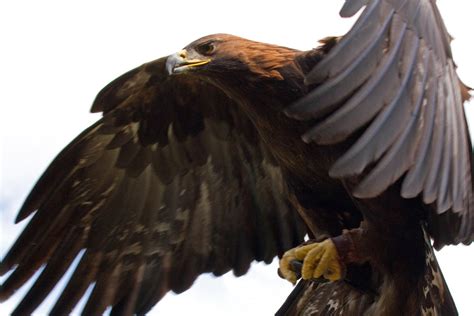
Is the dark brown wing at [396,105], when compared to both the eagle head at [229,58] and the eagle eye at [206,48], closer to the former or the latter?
the eagle head at [229,58]

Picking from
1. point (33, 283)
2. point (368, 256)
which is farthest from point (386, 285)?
point (33, 283)

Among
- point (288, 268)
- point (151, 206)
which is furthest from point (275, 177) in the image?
point (288, 268)

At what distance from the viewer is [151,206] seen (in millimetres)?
10242

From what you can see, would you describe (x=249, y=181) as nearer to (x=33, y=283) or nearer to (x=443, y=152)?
(x=33, y=283)

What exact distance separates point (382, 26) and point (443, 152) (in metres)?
0.71

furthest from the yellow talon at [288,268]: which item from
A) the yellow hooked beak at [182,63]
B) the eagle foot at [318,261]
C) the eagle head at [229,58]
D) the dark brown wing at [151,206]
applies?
the yellow hooked beak at [182,63]

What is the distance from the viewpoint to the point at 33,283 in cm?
998

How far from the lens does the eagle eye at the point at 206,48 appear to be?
29.5 feet

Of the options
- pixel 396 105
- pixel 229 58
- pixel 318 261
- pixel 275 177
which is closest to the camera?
pixel 396 105

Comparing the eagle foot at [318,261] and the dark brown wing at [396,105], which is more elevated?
the dark brown wing at [396,105]

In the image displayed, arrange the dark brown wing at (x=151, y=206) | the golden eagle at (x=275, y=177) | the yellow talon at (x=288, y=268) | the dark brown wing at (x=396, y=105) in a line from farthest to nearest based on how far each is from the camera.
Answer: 1. the dark brown wing at (x=151, y=206)
2. the yellow talon at (x=288, y=268)
3. the golden eagle at (x=275, y=177)
4. the dark brown wing at (x=396, y=105)

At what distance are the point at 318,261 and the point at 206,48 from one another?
4.57 ft

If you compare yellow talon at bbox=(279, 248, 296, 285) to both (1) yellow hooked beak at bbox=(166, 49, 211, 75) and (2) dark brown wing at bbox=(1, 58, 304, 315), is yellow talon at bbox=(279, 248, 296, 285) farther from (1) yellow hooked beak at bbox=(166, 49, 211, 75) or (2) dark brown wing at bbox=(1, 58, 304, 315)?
(1) yellow hooked beak at bbox=(166, 49, 211, 75)

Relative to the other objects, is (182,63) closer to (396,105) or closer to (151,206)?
(151,206)
